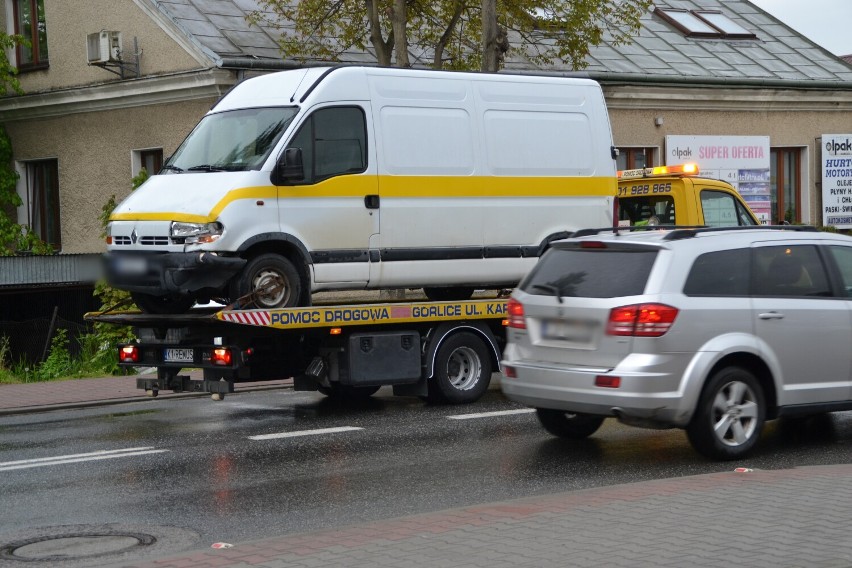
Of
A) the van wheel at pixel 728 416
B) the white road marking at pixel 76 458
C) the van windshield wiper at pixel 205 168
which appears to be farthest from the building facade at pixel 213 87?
the van wheel at pixel 728 416

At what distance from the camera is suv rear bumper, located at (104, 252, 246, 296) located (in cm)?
1145

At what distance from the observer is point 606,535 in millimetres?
6910

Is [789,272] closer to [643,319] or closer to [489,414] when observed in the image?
[643,319]

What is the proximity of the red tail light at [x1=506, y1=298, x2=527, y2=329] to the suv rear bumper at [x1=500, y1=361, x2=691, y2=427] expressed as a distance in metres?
0.45

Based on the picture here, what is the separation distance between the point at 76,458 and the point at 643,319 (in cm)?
462

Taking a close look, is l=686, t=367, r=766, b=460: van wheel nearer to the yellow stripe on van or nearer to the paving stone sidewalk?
the paving stone sidewalk

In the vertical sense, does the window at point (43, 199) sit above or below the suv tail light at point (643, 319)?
above

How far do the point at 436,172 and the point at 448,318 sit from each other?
146cm

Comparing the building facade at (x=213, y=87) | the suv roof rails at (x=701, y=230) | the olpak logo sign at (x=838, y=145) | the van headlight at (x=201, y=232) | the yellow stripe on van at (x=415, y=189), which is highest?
the building facade at (x=213, y=87)

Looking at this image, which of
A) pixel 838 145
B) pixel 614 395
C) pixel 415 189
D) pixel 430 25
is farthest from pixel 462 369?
pixel 838 145

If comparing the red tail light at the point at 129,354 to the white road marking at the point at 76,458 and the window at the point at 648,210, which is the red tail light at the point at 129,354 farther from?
the window at the point at 648,210

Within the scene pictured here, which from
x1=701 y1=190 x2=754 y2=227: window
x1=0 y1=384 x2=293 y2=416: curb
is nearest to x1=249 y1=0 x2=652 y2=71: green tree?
x1=701 y1=190 x2=754 y2=227: window

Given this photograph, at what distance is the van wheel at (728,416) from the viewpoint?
9.55m

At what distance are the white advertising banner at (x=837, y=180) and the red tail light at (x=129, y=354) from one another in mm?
18565
